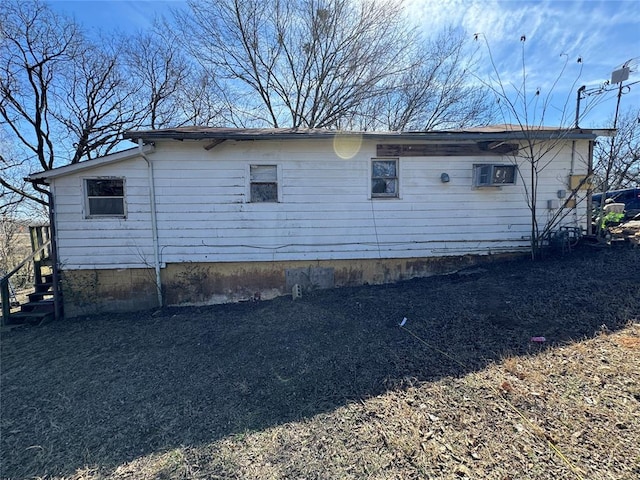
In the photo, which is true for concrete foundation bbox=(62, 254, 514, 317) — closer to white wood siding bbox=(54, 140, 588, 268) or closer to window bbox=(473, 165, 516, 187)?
white wood siding bbox=(54, 140, 588, 268)

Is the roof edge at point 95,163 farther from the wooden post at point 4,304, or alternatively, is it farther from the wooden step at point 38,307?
the wooden step at point 38,307

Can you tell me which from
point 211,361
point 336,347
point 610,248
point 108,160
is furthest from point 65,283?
point 610,248

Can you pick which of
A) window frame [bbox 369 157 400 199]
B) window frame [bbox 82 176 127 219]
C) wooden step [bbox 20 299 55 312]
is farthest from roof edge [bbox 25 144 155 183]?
window frame [bbox 369 157 400 199]

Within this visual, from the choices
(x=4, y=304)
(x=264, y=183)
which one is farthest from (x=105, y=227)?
(x=264, y=183)

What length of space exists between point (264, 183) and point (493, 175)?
489 cm

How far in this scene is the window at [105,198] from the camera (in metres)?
5.99

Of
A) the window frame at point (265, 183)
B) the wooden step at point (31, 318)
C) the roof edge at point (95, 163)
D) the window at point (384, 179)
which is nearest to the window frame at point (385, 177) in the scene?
the window at point (384, 179)

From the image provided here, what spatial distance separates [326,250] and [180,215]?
312cm

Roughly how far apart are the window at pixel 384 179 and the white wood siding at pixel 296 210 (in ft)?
0.47

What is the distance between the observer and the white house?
6.00 meters

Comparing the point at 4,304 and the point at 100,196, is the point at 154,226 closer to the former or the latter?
the point at 100,196

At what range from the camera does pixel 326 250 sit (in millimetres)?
6426

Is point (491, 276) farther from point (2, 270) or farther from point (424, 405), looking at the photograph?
point (2, 270)

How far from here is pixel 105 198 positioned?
602 centimetres
